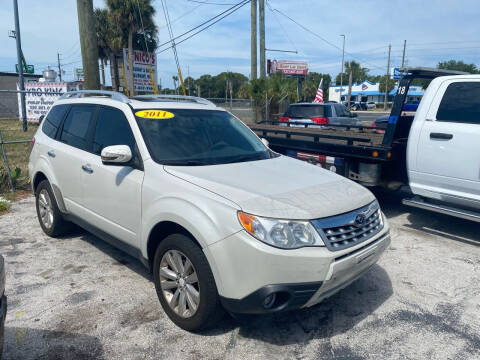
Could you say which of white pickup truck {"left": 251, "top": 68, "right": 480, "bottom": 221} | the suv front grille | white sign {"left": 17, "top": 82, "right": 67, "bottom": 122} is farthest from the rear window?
white sign {"left": 17, "top": 82, "right": 67, "bottom": 122}

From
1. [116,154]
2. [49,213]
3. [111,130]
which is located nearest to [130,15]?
[49,213]

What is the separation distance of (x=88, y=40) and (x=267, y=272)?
6990 millimetres

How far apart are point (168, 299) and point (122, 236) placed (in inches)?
33.1

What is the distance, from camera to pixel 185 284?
305 cm

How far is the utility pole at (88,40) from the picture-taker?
25.5ft

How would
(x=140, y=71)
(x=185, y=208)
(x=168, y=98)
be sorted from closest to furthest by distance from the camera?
(x=185, y=208) → (x=168, y=98) → (x=140, y=71)

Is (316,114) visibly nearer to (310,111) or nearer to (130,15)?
(310,111)

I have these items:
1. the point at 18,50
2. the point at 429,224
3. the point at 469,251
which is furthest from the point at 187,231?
the point at 18,50

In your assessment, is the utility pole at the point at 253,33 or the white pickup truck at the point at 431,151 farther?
the utility pole at the point at 253,33

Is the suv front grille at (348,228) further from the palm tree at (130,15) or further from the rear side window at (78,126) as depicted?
the palm tree at (130,15)

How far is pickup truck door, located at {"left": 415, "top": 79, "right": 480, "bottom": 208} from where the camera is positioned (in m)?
4.84

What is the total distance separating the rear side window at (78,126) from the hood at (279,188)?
1.52 meters

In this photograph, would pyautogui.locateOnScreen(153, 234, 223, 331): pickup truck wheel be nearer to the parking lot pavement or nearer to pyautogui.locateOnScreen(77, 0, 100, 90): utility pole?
the parking lot pavement

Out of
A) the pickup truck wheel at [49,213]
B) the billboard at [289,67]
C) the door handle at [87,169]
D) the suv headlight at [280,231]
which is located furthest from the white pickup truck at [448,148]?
the billboard at [289,67]
